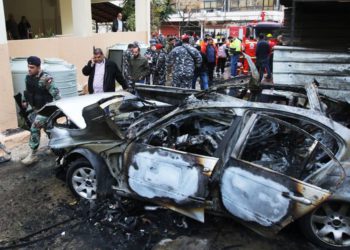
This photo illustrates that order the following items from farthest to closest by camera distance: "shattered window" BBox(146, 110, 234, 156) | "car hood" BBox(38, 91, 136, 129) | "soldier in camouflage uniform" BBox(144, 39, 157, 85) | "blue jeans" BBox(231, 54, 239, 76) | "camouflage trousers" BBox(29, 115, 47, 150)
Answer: "blue jeans" BBox(231, 54, 239, 76), "soldier in camouflage uniform" BBox(144, 39, 157, 85), "camouflage trousers" BBox(29, 115, 47, 150), "car hood" BBox(38, 91, 136, 129), "shattered window" BBox(146, 110, 234, 156)

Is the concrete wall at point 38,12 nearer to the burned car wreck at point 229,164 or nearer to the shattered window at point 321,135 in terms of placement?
the burned car wreck at point 229,164

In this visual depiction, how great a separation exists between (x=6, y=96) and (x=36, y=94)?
1.21 m

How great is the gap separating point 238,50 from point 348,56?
851cm

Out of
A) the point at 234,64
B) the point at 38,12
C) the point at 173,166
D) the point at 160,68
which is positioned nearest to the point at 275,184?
the point at 173,166

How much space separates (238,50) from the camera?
582 inches

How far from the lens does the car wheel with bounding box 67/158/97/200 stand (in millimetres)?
4418

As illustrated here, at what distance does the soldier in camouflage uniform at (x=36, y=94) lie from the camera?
564 centimetres

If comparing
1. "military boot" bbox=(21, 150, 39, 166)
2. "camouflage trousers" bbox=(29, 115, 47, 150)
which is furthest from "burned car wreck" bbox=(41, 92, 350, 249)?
"military boot" bbox=(21, 150, 39, 166)

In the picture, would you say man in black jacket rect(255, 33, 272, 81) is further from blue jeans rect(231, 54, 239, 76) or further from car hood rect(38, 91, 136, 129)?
car hood rect(38, 91, 136, 129)

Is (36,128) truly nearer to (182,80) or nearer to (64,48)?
(182,80)

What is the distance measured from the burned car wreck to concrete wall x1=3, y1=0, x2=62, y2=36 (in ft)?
40.3

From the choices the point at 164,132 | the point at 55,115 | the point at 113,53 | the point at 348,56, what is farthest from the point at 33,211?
the point at 113,53

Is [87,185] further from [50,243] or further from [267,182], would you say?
[267,182]

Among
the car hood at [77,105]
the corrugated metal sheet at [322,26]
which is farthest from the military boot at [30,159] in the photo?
the corrugated metal sheet at [322,26]
